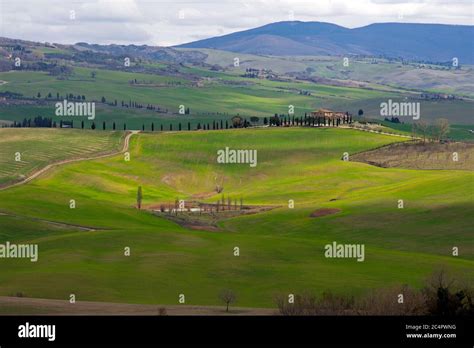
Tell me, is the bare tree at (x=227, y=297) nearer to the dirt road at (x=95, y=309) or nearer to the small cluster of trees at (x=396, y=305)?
the dirt road at (x=95, y=309)

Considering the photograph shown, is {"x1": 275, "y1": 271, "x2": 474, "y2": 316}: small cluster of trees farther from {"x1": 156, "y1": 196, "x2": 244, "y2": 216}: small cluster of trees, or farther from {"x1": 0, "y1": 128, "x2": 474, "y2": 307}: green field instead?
{"x1": 156, "y1": 196, "x2": 244, "y2": 216}: small cluster of trees

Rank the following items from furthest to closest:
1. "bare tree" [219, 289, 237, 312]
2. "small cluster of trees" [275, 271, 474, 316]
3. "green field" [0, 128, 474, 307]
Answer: "green field" [0, 128, 474, 307] → "bare tree" [219, 289, 237, 312] → "small cluster of trees" [275, 271, 474, 316]

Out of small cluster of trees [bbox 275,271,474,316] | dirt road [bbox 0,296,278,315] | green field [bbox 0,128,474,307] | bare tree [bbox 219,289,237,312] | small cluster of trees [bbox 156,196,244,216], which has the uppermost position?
small cluster of trees [bbox 275,271,474,316]

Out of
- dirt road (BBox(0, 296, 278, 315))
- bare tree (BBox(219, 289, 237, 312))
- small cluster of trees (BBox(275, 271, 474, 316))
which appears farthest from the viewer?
bare tree (BBox(219, 289, 237, 312))

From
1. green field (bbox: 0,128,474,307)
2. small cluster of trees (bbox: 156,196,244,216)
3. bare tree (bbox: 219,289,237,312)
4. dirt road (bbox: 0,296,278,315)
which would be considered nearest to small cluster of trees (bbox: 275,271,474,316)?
dirt road (bbox: 0,296,278,315)

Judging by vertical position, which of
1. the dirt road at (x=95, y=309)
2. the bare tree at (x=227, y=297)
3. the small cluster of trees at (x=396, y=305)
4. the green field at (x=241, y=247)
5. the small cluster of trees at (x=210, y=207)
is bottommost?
the small cluster of trees at (x=210, y=207)

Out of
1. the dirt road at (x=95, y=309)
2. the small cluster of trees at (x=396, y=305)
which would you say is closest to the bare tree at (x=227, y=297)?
the dirt road at (x=95, y=309)

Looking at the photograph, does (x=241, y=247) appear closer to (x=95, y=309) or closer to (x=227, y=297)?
(x=227, y=297)

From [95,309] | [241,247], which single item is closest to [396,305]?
[95,309]

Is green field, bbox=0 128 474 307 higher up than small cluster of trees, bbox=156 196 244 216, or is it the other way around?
green field, bbox=0 128 474 307

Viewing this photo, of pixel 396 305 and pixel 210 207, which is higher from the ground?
pixel 396 305

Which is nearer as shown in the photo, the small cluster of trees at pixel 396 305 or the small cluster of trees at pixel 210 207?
the small cluster of trees at pixel 396 305
